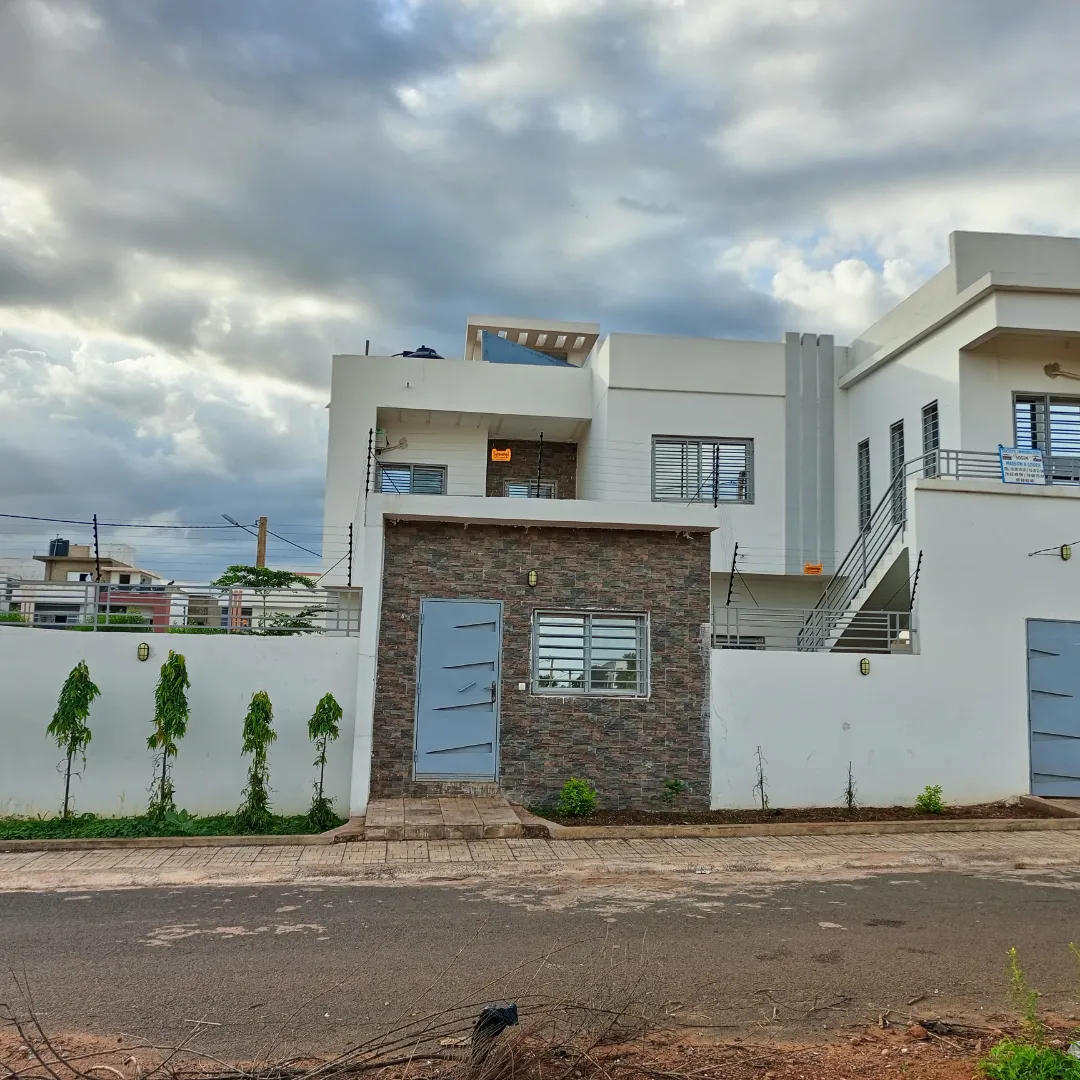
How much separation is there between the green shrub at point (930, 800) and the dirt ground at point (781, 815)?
86mm

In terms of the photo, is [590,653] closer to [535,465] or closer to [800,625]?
[800,625]

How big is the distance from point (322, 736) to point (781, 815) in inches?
229

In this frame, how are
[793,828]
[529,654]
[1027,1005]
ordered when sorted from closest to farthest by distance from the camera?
1. [1027,1005]
2. [793,828]
3. [529,654]

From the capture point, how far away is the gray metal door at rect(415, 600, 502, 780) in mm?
12188

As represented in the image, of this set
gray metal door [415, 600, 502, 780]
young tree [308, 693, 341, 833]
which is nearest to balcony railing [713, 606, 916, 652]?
gray metal door [415, 600, 502, 780]

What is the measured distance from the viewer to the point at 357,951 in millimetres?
6641

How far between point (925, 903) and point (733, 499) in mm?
11068

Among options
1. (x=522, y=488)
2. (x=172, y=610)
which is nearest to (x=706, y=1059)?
(x=172, y=610)

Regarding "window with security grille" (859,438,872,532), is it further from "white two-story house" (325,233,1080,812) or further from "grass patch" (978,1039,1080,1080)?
"grass patch" (978,1039,1080,1080)

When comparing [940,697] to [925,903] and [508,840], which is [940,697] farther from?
[508,840]

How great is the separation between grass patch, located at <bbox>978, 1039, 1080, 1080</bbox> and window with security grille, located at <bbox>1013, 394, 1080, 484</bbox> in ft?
43.5

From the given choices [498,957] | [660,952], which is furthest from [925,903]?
[498,957]

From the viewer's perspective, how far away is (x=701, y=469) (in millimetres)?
18734

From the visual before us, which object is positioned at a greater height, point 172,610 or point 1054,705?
point 172,610
